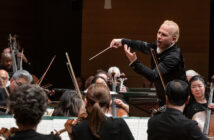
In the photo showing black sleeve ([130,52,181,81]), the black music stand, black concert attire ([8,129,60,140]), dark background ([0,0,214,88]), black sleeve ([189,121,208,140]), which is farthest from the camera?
dark background ([0,0,214,88])

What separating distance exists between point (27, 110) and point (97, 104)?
560 mm

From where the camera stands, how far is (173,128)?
2250 millimetres

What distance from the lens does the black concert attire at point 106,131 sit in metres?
2.32

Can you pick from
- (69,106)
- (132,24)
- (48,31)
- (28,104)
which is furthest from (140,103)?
(48,31)

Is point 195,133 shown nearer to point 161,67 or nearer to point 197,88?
point 161,67

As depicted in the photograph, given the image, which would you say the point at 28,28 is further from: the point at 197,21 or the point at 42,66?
the point at 197,21

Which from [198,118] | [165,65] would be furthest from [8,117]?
[198,118]

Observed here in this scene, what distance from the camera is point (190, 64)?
8492mm

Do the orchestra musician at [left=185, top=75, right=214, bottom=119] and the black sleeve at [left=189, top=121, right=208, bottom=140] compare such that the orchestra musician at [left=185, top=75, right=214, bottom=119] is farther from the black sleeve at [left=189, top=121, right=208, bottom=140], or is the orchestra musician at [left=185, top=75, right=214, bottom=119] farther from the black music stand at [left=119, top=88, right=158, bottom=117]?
the black sleeve at [left=189, top=121, right=208, bottom=140]

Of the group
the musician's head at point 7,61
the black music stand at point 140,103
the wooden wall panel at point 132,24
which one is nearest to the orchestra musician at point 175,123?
the black music stand at point 140,103

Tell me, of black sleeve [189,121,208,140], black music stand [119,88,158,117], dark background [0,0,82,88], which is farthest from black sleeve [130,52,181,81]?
dark background [0,0,82,88]

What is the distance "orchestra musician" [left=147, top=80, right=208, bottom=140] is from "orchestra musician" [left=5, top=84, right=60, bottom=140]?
668 millimetres

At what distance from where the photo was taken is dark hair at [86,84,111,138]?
231 centimetres

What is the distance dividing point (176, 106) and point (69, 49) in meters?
6.63
